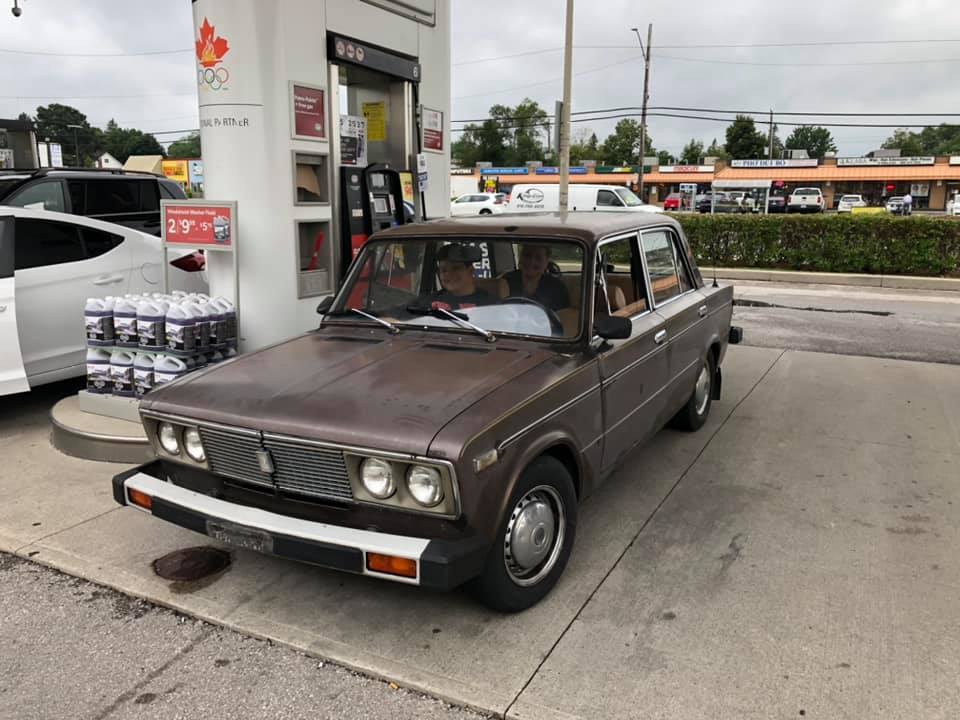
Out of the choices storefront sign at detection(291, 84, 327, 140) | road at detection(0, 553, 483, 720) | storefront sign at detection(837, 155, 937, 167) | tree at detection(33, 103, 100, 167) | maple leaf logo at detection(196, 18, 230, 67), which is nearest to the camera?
Answer: road at detection(0, 553, 483, 720)

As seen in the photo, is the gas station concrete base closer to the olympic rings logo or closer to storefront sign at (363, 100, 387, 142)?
the olympic rings logo

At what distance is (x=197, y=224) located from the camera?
6309mm

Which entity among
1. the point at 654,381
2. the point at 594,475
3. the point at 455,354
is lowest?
the point at 594,475

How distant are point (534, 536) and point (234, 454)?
4.39 feet

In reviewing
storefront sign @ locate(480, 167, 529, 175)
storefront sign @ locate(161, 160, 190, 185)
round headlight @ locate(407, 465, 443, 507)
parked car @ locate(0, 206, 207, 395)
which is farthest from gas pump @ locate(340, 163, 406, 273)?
storefront sign @ locate(480, 167, 529, 175)

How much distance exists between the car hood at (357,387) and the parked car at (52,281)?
300 cm

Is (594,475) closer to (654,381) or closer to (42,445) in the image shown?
(654,381)

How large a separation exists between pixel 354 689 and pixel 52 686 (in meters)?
1.17

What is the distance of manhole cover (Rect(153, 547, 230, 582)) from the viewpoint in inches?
150

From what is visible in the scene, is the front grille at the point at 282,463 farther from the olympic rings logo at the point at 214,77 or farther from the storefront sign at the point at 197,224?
the olympic rings logo at the point at 214,77

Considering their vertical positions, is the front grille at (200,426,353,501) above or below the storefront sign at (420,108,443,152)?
below

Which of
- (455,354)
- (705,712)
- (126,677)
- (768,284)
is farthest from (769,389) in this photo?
(768,284)

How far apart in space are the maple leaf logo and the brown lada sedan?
2663mm

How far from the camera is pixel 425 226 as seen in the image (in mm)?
4621
